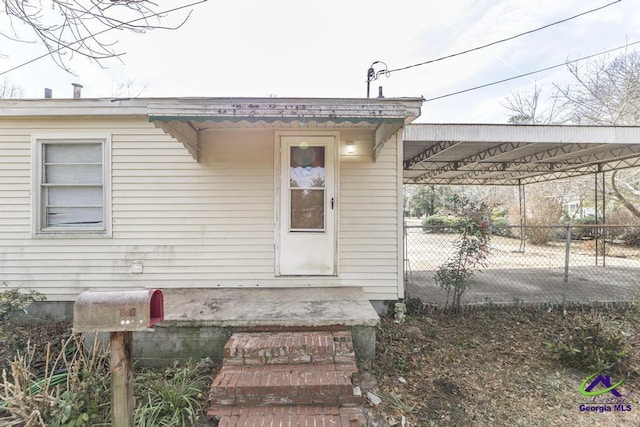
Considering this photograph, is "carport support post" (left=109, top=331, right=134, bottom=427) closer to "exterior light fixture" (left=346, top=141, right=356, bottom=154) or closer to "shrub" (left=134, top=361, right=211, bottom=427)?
"shrub" (left=134, top=361, right=211, bottom=427)

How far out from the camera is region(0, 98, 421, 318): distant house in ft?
12.3

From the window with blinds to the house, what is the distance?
0.01 metres

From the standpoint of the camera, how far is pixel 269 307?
308 centimetres

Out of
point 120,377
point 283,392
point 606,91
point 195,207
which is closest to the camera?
point 120,377

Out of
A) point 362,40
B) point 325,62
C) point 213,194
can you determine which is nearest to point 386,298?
point 213,194

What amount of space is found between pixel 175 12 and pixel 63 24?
3.66 feet

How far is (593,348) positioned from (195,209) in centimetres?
471

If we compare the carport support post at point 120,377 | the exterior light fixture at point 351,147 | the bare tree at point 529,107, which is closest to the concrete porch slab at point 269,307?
the carport support post at point 120,377

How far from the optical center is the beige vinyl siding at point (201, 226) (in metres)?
3.77

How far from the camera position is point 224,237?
3.85m

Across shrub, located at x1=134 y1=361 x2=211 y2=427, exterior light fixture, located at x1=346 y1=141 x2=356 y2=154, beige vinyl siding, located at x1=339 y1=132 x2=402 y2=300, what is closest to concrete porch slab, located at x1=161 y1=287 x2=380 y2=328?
beige vinyl siding, located at x1=339 y1=132 x2=402 y2=300

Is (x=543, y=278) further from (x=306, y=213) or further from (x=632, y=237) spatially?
(x=632, y=237)

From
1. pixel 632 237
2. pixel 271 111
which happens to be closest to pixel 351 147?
pixel 271 111

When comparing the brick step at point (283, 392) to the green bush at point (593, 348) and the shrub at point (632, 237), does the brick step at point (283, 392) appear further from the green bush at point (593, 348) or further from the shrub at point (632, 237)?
the shrub at point (632, 237)
